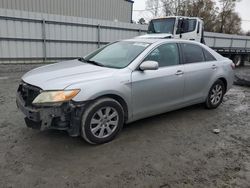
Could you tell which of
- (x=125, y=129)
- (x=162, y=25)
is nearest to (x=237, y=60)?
Result: (x=162, y=25)

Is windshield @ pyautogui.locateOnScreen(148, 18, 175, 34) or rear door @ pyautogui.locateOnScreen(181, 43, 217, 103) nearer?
rear door @ pyautogui.locateOnScreen(181, 43, 217, 103)

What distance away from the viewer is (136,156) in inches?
120

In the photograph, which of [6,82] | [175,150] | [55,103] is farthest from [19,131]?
[6,82]

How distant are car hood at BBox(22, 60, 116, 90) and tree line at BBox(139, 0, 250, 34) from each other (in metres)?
30.8

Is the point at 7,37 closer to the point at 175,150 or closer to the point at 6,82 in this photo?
the point at 6,82

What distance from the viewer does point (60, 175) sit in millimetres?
2582

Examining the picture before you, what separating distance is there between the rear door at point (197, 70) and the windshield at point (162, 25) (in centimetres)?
525

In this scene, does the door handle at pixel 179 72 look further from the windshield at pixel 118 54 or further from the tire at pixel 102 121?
the tire at pixel 102 121

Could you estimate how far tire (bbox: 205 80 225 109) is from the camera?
194 inches

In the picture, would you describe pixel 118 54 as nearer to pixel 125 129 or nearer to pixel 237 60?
pixel 125 129

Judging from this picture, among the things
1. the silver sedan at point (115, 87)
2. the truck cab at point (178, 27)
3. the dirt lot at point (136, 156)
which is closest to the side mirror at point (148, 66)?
the silver sedan at point (115, 87)

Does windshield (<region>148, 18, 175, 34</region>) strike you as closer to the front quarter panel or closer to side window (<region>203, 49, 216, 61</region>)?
side window (<region>203, 49, 216, 61</region>)

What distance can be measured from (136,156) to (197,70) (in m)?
2.30

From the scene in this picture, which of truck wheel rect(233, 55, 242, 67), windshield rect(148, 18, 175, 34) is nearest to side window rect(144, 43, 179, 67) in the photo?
windshield rect(148, 18, 175, 34)
